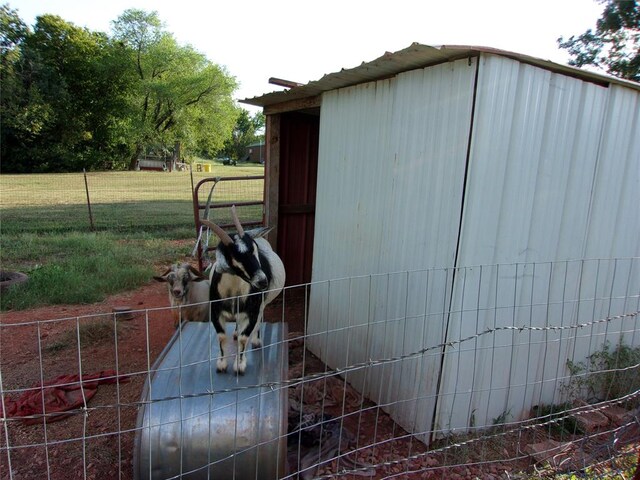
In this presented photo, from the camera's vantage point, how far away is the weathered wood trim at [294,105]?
19.0 feet

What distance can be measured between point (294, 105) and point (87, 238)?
6.98m

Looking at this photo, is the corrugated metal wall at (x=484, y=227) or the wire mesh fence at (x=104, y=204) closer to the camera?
the corrugated metal wall at (x=484, y=227)

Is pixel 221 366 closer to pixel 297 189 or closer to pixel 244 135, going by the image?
pixel 297 189

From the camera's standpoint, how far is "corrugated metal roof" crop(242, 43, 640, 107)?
10.8ft

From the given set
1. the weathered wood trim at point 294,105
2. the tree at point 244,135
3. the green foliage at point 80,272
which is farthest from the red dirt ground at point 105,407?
the tree at point 244,135

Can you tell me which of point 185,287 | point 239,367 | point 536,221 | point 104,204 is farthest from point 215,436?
point 104,204

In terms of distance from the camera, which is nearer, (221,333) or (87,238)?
(221,333)

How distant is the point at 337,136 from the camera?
17.1 feet

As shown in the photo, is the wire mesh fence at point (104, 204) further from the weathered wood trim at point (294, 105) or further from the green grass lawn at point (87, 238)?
the weathered wood trim at point (294, 105)

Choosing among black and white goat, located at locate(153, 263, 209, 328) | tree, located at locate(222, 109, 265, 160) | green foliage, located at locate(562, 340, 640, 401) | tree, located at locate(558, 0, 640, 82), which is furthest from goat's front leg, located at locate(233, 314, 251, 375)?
tree, located at locate(222, 109, 265, 160)

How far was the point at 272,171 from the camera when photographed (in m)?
7.11

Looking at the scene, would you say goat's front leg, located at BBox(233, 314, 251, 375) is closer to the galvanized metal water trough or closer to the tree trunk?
the galvanized metal water trough

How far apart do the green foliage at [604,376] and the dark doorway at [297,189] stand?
4.53 metres

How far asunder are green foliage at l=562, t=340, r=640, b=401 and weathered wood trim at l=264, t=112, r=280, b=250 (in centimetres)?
449
